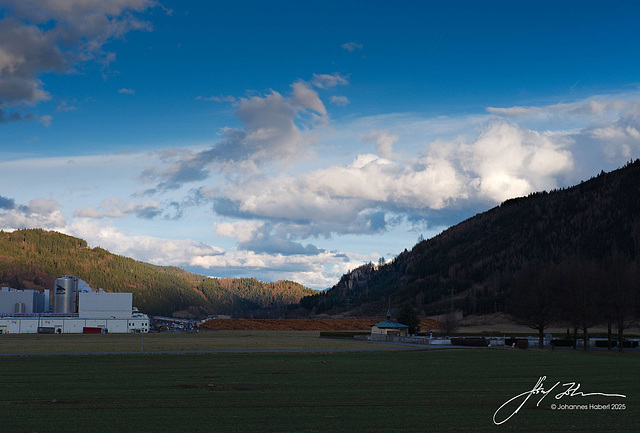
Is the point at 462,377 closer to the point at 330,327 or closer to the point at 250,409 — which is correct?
the point at 250,409

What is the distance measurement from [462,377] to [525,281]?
60.1 m

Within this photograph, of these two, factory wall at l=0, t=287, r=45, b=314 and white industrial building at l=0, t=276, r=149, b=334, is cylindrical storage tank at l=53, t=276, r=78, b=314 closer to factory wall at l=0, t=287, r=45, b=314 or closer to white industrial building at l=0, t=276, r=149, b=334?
white industrial building at l=0, t=276, r=149, b=334

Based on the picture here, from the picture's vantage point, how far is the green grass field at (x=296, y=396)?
20312 mm

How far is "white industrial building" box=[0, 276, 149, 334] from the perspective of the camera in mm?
130375

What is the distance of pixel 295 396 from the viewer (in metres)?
27.0

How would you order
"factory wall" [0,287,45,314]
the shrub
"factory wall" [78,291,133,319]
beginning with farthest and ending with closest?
"factory wall" [0,287,45,314] < "factory wall" [78,291,133,319] < the shrub

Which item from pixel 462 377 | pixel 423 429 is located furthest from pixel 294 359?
pixel 423 429

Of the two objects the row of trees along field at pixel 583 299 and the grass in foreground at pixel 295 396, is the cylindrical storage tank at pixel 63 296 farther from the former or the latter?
the grass in foreground at pixel 295 396

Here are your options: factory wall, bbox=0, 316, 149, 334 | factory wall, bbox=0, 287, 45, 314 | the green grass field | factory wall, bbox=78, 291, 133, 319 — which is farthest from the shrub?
factory wall, bbox=0, 287, 45, 314

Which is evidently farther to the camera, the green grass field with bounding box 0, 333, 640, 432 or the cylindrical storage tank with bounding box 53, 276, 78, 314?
the cylindrical storage tank with bounding box 53, 276, 78, 314

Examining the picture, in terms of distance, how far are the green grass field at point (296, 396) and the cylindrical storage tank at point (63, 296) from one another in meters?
127

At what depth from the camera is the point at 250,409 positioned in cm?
2341

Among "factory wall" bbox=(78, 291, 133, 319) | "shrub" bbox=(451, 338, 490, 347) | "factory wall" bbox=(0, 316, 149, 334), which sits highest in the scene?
"factory wall" bbox=(78, 291, 133, 319)

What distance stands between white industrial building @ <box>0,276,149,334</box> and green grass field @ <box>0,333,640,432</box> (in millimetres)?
94210
